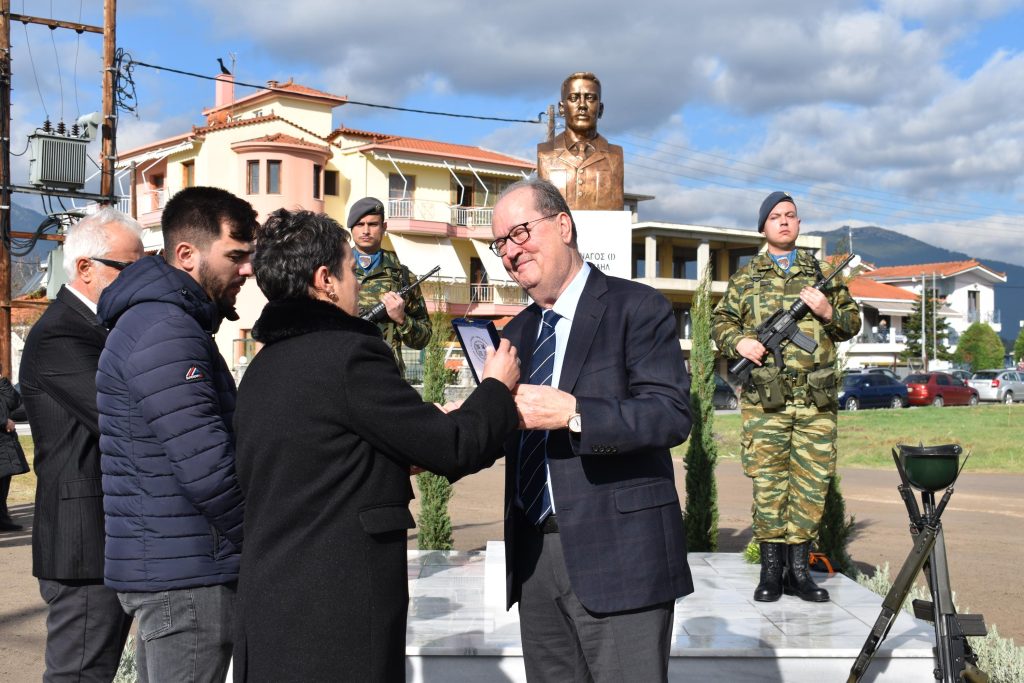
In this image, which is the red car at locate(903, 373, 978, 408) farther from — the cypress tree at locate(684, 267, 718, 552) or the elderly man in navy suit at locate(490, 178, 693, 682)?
the elderly man in navy suit at locate(490, 178, 693, 682)

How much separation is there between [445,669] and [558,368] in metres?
2.36

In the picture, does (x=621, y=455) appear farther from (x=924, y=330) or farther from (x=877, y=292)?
(x=877, y=292)

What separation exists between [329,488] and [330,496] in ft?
0.07

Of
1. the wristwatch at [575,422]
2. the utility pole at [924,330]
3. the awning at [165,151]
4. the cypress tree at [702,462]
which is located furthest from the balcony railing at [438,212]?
the wristwatch at [575,422]

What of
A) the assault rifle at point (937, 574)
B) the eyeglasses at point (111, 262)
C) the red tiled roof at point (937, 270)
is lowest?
the assault rifle at point (937, 574)

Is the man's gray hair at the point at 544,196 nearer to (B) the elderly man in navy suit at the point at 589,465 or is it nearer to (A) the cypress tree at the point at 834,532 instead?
(B) the elderly man in navy suit at the point at 589,465

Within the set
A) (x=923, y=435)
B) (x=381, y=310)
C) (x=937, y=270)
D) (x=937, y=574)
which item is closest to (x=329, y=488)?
(x=937, y=574)

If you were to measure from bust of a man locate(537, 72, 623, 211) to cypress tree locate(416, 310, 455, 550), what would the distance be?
170 cm

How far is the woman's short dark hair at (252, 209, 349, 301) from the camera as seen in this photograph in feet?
8.95

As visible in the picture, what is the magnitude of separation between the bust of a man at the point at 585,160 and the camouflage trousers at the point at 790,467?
180cm

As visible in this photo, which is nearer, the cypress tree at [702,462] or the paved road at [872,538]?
Answer: the paved road at [872,538]

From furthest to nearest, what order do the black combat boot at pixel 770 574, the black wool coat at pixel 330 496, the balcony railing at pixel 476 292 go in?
the balcony railing at pixel 476 292, the black combat boot at pixel 770 574, the black wool coat at pixel 330 496

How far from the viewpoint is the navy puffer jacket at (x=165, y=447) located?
287 cm

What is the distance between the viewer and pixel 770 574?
6.16m
